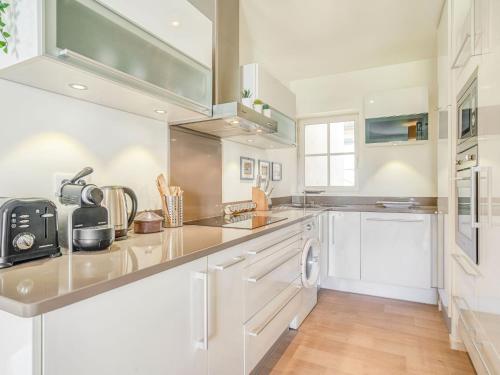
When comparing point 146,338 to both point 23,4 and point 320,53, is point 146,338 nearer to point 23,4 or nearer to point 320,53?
point 23,4

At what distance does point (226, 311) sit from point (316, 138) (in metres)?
3.07

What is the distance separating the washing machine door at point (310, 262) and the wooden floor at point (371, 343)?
338mm

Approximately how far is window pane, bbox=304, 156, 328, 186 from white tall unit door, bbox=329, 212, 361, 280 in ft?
2.69

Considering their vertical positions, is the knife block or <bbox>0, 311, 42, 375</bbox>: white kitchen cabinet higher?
the knife block

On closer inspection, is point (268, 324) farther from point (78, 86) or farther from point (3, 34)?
point (3, 34)

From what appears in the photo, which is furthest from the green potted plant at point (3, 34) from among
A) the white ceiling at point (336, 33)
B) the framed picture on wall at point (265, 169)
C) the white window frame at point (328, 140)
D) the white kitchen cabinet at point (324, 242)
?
the white window frame at point (328, 140)

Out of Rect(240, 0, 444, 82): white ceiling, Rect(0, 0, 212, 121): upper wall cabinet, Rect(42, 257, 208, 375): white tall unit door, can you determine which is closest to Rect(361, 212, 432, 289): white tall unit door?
Rect(240, 0, 444, 82): white ceiling

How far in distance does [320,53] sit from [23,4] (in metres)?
2.74

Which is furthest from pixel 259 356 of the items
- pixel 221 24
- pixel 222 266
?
→ pixel 221 24

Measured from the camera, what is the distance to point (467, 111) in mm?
1623

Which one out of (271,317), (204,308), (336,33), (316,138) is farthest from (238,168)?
(204,308)

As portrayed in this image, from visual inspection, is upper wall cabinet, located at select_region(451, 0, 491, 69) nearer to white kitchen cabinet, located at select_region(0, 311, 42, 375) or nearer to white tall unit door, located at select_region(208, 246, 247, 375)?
white tall unit door, located at select_region(208, 246, 247, 375)

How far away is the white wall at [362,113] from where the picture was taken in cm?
321

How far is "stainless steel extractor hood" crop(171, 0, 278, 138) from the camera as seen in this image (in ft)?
5.73
